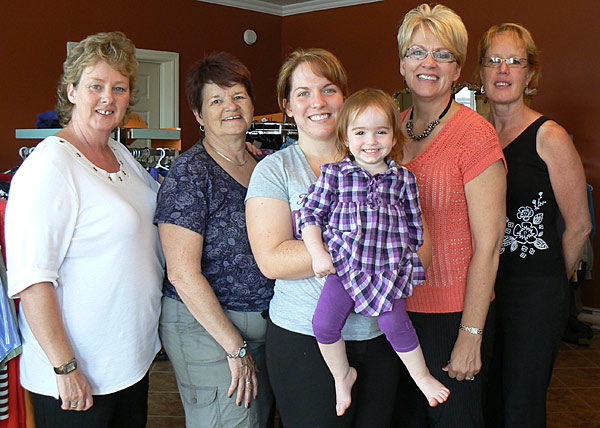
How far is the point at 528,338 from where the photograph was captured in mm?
2152

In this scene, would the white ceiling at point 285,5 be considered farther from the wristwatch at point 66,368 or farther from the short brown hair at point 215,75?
the wristwatch at point 66,368

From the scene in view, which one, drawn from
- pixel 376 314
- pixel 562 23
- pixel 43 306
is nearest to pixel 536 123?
pixel 376 314

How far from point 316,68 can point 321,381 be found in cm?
91

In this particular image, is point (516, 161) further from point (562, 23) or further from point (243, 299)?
point (562, 23)

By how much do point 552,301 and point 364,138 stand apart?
39.9 inches

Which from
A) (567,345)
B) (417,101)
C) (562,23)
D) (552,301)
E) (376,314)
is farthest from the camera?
(562,23)

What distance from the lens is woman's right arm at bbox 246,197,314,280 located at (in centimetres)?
161

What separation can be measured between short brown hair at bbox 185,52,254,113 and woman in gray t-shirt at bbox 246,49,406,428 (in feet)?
1.10

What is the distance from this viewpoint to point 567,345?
4.86 metres

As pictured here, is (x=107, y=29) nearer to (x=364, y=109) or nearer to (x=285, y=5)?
(x=285, y=5)

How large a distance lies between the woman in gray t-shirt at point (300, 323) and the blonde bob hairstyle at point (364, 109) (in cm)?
9

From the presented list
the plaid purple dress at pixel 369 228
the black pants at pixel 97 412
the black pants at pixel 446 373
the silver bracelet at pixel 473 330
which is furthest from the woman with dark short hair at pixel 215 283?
the silver bracelet at pixel 473 330

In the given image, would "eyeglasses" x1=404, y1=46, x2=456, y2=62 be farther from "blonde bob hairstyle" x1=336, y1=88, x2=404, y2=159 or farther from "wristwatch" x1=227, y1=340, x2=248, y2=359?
"wristwatch" x1=227, y1=340, x2=248, y2=359

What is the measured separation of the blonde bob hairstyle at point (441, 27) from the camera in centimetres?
186
